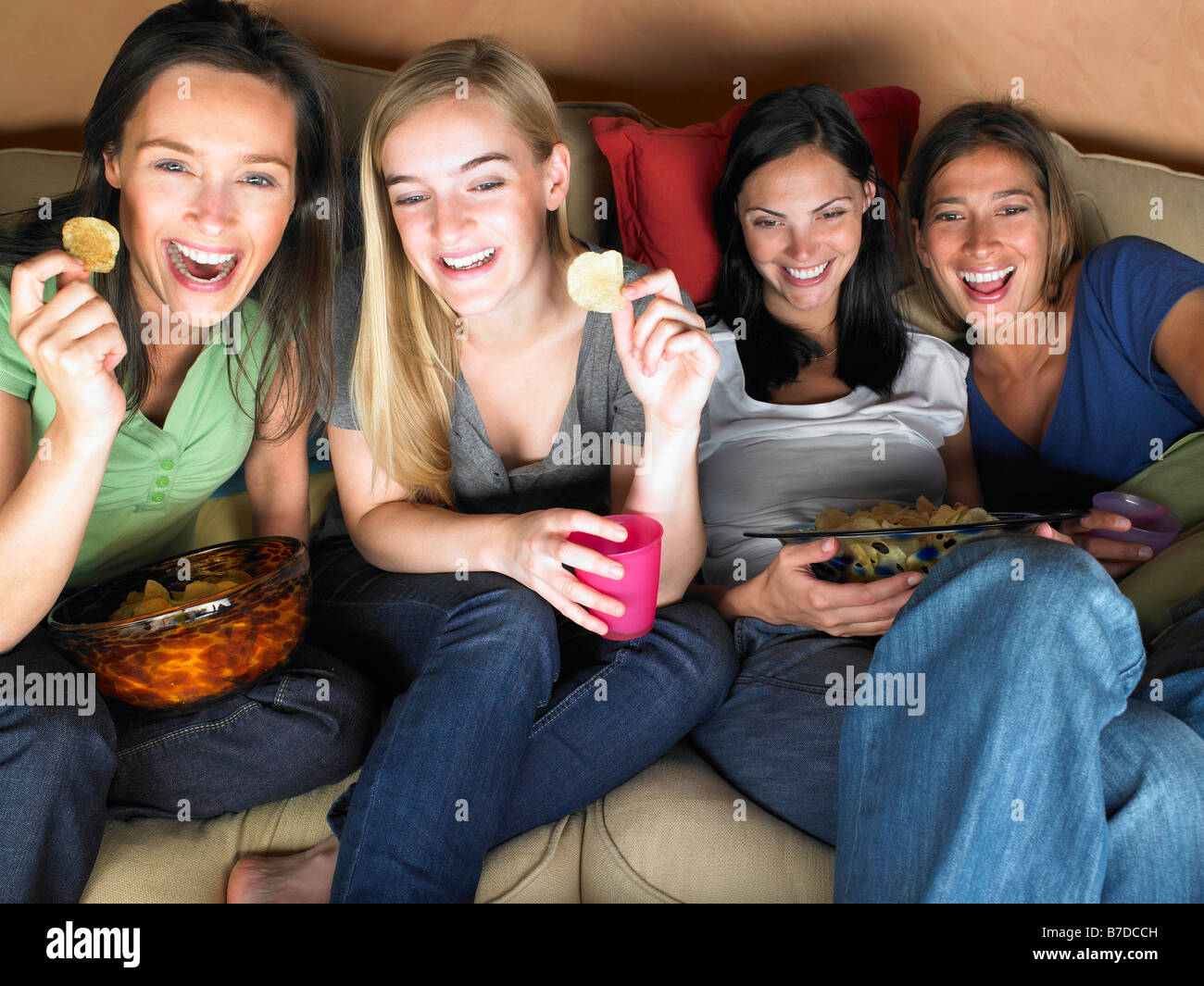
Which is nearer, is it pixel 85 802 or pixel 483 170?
pixel 85 802

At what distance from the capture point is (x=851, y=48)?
7.46 feet

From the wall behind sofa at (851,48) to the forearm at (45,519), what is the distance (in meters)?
1.34

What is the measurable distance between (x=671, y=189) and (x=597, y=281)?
0.66 m

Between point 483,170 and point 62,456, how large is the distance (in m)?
0.64

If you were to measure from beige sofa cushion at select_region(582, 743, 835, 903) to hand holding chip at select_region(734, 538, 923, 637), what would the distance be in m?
0.26

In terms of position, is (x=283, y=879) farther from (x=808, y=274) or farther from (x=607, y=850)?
(x=808, y=274)

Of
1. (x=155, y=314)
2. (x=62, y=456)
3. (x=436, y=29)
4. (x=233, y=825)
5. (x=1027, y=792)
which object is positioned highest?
(x=436, y=29)

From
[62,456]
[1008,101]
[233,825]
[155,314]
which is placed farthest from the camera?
[1008,101]

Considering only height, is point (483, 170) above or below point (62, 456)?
above

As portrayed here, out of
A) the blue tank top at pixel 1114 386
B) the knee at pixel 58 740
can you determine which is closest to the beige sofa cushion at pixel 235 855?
the knee at pixel 58 740

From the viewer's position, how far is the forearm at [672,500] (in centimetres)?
134

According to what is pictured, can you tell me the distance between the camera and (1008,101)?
6.06 feet

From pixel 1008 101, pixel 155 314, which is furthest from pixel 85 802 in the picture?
pixel 1008 101
